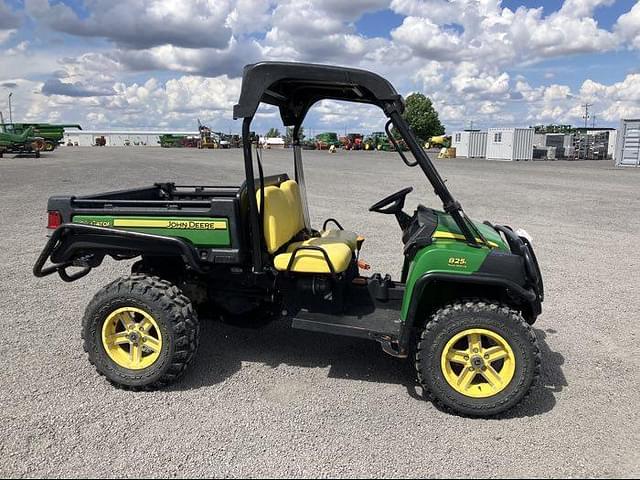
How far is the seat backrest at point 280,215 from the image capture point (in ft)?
12.2

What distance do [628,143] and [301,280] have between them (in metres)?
31.6

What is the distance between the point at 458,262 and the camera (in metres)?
3.31

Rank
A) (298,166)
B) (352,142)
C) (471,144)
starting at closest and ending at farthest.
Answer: (298,166)
(471,144)
(352,142)

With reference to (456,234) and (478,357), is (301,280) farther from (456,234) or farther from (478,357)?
(478,357)

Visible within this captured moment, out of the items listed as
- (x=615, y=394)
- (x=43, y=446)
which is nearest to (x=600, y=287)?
(x=615, y=394)

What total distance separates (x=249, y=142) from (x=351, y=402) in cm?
182

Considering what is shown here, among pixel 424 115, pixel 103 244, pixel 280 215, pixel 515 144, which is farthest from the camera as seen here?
pixel 424 115

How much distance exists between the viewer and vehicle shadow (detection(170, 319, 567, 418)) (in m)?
3.70

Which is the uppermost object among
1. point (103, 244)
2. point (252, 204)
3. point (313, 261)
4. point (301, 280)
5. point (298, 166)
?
point (298, 166)

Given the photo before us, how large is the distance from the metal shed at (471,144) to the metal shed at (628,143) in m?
11.9

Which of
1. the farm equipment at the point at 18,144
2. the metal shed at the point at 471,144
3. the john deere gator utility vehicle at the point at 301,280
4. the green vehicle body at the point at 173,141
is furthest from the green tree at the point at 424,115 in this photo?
the john deere gator utility vehicle at the point at 301,280

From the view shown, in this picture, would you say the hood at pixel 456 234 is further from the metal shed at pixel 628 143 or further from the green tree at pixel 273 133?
the metal shed at pixel 628 143

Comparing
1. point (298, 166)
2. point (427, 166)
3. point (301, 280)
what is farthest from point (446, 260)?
point (298, 166)

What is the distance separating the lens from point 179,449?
2.95 metres
